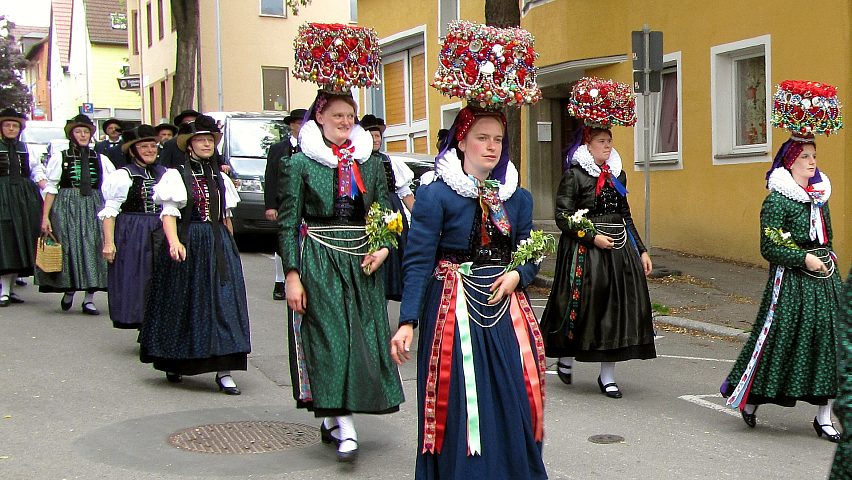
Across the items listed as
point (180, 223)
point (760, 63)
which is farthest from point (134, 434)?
point (760, 63)

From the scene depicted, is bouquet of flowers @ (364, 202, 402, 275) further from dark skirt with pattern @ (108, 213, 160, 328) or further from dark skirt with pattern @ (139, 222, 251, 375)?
dark skirt with pattern @ (108, 213, 160, 328)

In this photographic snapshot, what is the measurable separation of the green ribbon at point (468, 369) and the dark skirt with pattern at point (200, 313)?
331cm

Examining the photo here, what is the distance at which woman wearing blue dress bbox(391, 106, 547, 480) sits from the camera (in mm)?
4418

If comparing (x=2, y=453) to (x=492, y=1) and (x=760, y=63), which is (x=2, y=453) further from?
(x=760, y=63)

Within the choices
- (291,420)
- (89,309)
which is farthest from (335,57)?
(89,309)

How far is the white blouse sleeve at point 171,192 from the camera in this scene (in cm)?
731

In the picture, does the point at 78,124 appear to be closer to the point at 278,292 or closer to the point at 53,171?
the point at 53,171

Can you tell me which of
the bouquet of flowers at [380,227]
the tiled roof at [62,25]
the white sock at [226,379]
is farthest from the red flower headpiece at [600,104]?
the tiled roof at [62,25]

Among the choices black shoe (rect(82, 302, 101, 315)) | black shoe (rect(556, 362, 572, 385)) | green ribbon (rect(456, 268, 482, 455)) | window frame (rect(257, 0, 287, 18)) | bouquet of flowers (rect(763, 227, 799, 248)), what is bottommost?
black shoe (rect(556, 362, 572, 385))

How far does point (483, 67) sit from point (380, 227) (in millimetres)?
→ 1449

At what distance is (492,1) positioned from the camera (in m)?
13.0

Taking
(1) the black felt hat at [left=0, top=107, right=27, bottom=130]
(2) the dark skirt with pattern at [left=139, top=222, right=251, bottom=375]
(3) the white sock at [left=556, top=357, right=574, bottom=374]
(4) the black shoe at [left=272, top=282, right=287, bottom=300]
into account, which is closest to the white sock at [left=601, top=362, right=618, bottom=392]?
(3) the white sock at [left=556, top=357, right=574, bottom=374]

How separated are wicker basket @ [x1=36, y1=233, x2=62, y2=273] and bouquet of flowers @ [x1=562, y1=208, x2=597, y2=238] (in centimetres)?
611

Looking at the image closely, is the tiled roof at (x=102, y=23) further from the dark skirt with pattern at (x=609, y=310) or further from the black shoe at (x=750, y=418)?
the black shoe at (x=750, y=418)
